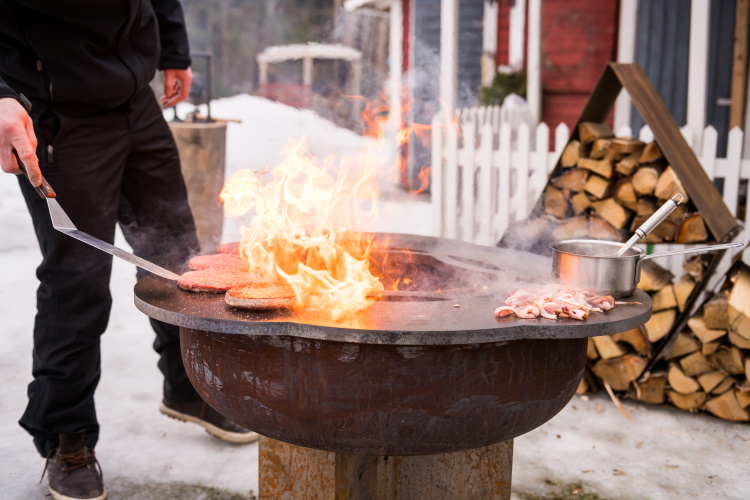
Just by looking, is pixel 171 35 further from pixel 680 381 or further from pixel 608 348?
pixel 680 381

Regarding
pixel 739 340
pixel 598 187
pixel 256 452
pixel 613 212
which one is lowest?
pixel 256 452

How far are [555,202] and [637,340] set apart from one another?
35.1 inches

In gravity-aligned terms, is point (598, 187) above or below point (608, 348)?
above

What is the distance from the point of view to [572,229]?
4.07 m

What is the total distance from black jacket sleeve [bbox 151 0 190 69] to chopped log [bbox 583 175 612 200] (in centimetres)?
222

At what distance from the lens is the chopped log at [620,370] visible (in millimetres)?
3885

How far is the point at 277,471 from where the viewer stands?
2.47 metres

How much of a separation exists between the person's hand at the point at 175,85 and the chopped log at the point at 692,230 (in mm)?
2547

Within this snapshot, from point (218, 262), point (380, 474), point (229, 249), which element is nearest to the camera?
point (218, 262)

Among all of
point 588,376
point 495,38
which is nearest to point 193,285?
point 588,376

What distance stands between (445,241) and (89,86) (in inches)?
60.4

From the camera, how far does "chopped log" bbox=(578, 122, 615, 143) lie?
4.04 meters

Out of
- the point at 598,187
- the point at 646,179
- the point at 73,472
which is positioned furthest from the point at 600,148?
the point at 73,472

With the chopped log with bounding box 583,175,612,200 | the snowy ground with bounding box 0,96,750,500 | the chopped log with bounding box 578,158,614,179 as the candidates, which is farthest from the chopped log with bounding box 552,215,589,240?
the snowy ground with bounding box 0,96,750,500
